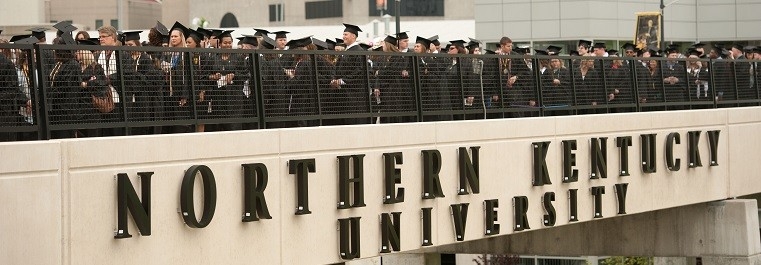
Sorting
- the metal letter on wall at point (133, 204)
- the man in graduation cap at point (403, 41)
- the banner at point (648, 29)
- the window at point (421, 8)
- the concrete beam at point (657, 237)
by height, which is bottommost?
the concrete beam at point (657, 237)

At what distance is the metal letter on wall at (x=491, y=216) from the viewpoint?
2273cm

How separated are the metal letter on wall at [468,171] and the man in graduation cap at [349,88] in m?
1.67

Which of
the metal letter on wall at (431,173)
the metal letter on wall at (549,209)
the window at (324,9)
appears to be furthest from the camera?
the window at (324,9)

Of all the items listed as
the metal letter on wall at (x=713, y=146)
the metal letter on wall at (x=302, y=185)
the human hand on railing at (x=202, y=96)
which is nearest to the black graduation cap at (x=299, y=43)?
the metal letter on wall at (x=302, y=185)

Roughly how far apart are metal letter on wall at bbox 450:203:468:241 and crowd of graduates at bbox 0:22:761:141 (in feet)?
3.94

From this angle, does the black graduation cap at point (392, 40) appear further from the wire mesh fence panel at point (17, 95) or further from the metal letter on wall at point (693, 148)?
the metal letter on wall at point (693, 148)

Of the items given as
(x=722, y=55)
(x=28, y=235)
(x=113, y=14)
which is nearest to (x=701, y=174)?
(x=722, y=55)

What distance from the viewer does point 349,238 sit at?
1992 centimetres

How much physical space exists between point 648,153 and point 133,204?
41.0ft

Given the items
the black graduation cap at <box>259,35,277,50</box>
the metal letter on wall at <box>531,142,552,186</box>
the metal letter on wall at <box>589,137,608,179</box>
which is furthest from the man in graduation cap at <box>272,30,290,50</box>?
the metal letter on wall at <box>589,137,608,179</box>

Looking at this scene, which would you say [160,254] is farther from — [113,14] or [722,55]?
[113,14]

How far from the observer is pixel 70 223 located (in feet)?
51.7

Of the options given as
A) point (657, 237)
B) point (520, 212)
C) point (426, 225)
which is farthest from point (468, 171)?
point (657, 237)

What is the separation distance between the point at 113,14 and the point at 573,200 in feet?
333
